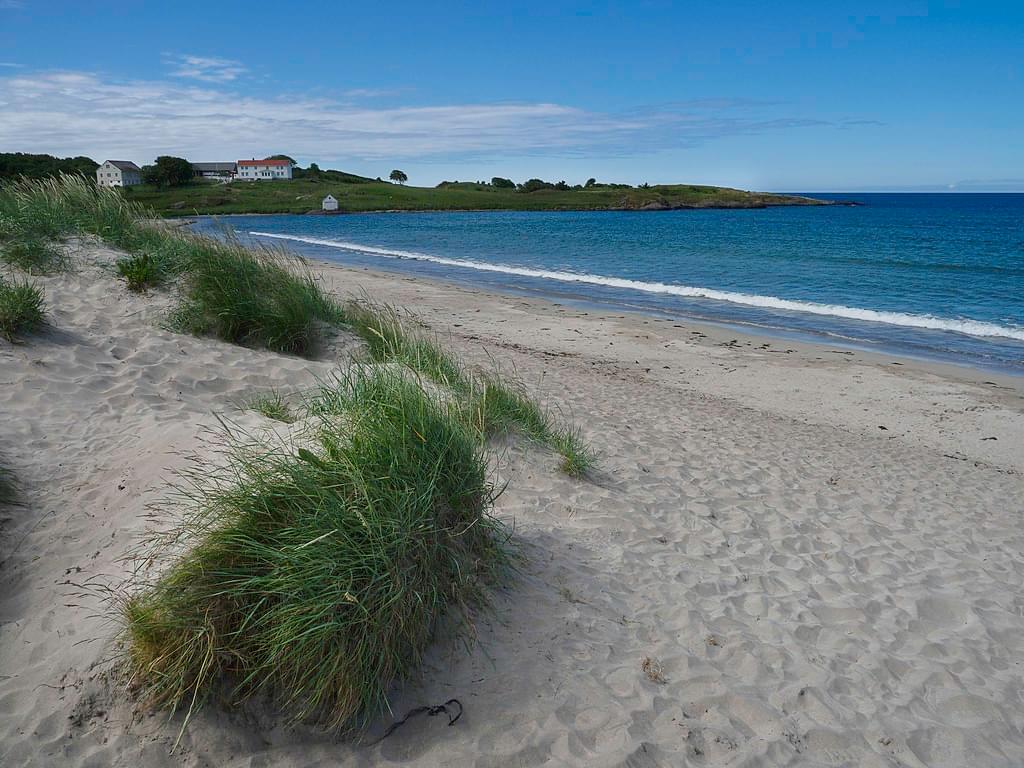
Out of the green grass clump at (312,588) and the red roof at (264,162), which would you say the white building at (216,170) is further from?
the green grass clump at (312,588)

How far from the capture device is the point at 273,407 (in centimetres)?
576

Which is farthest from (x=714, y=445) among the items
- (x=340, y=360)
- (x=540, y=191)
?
(x=540, y=191)

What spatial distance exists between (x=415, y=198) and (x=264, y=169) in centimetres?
4012

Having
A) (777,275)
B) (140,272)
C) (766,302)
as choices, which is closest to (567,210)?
(777,275)

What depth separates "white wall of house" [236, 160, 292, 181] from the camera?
127312 millimetres

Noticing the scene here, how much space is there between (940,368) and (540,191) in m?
119

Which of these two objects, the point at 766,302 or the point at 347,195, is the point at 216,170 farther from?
the point at 766,302

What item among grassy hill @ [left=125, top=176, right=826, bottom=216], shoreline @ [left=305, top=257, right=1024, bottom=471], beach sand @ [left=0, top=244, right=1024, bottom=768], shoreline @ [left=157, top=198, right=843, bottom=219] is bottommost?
shoreline @ [left=157, top=198, right=843, bottom=219]

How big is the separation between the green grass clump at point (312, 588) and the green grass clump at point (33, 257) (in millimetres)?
7110

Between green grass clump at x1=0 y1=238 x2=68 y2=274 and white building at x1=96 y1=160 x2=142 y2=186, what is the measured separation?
102 metres

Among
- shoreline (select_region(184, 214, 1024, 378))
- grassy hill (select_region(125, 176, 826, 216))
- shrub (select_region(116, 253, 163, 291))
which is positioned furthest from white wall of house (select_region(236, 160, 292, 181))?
shrub (select_region(116, 253, 163, 291))

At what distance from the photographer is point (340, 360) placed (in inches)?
315

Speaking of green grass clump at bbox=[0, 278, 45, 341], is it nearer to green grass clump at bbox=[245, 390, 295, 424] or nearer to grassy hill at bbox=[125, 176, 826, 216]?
green grass clump at bbox=[245, 390, 295, 424]

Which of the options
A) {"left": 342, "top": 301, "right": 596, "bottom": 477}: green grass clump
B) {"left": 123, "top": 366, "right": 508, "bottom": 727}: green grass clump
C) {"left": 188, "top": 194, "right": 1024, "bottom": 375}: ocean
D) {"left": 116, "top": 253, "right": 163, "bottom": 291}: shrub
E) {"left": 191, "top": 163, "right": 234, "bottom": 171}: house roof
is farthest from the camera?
{"left": 191, "top": 163, "right": 234, "bottom": 171}: house roof
